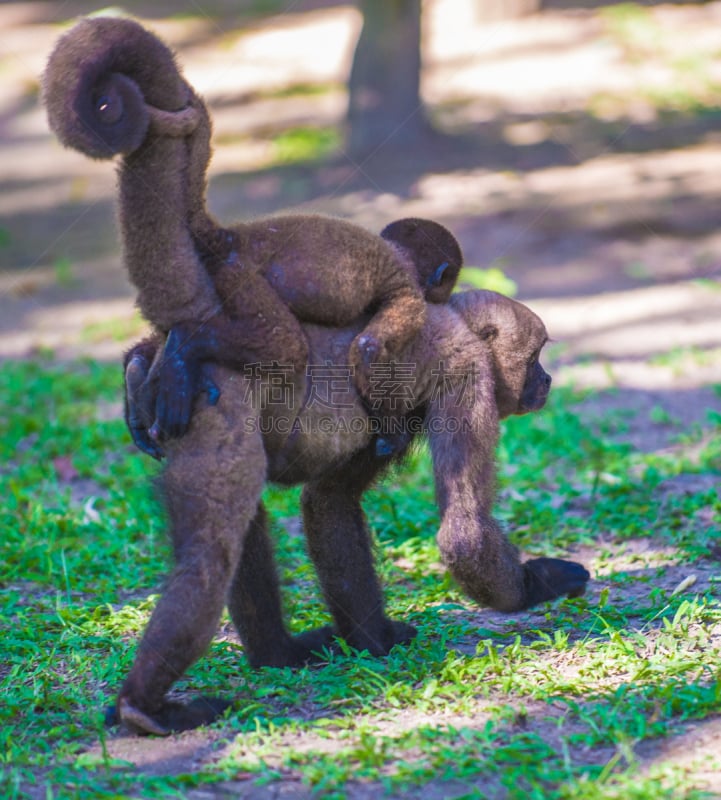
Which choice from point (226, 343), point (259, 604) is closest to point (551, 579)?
point (259, 604)

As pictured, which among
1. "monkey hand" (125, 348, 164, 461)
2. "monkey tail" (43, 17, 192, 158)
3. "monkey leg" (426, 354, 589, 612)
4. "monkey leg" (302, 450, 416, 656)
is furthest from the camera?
"monkey leg" (302, 450, 416, 656)

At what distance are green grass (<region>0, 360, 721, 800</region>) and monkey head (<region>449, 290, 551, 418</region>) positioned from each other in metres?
0.71

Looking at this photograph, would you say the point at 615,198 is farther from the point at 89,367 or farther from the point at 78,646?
the point at 78,646

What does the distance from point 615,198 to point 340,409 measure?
25.2 feet

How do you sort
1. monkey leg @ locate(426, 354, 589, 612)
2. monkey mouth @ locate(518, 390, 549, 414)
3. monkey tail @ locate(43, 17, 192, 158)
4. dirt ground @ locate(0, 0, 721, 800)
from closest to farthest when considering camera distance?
1. monkey tail @ locate(43, 17, 192, 158)
2. monkey leg @ locate(426, 354, 589, 612)
3. monkey mouth @ locate(518, 390, 549, 414)
4. dirt ground @ locate(0, 0, 721, 800)

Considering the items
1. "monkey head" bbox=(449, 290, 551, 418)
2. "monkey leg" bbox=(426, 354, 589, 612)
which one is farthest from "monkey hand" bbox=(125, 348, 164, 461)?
"monkey head" bbox=(449, 290, 551, 418)

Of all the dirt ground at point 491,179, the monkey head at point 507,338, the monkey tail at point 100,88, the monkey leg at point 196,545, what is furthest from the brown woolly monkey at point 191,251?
the dirt ground at point 491,179

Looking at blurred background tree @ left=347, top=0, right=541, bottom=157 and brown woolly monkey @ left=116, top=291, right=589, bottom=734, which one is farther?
blurred background tree @ left=347, top=0, right=541, bottom=157

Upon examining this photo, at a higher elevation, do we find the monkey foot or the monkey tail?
the monkey tail

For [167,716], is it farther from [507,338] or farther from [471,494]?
[507,338]

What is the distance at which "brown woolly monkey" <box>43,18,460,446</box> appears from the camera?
3.45 metres

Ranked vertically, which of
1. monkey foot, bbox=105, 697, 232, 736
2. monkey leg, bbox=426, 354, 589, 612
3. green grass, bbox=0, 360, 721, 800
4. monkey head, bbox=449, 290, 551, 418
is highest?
monkey head, bbox=449, 290, 551, 418

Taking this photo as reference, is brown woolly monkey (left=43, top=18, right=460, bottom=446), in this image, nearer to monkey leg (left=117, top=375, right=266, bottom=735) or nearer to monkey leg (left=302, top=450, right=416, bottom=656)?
monkey leg (left=117, top=375, right=266, bottom=735)

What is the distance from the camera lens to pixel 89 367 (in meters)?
8.65
